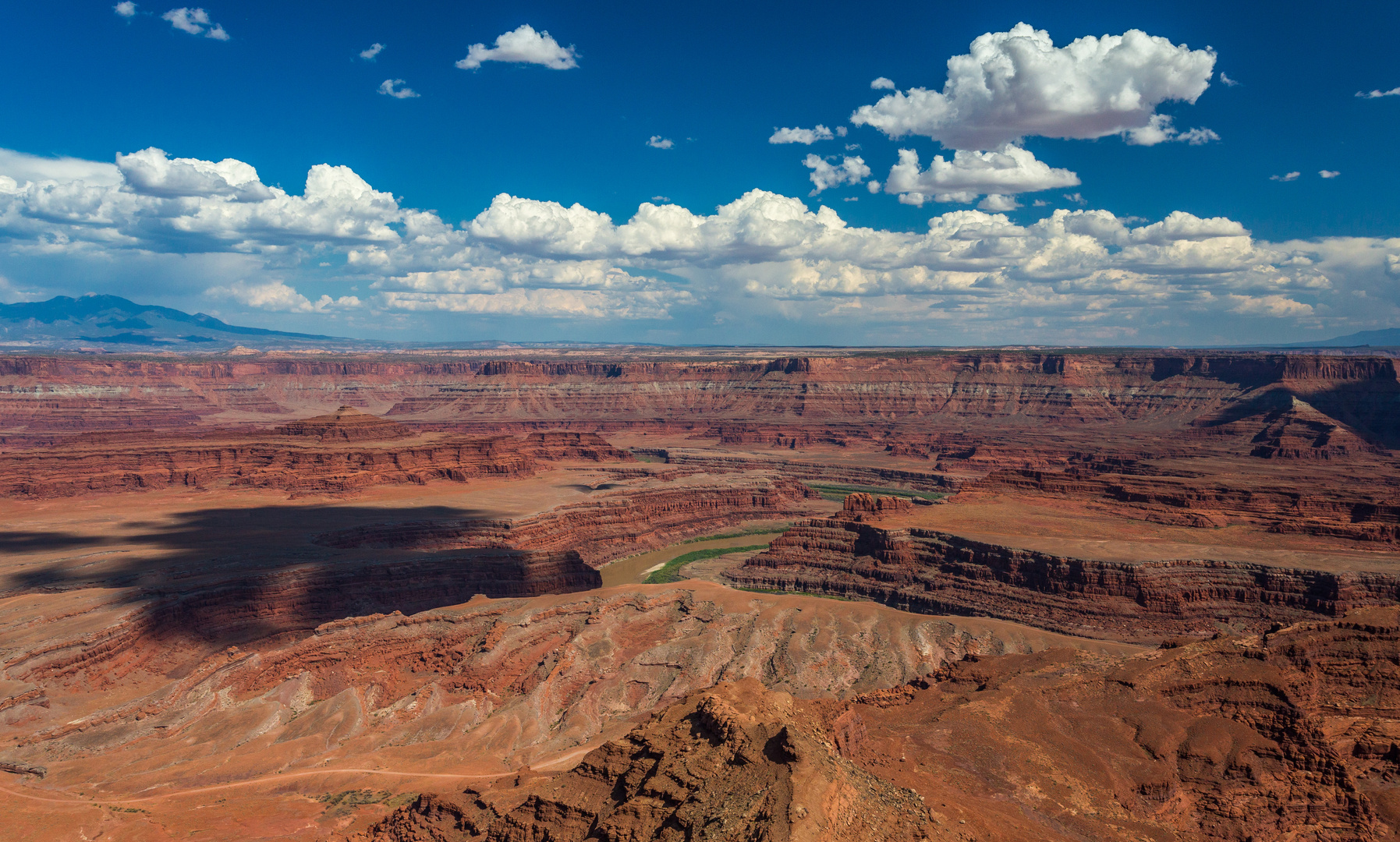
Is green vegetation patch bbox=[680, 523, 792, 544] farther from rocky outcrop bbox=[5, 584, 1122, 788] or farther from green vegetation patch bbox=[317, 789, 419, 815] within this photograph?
green vegetation patch bbox=[317, 789, 419, 815]

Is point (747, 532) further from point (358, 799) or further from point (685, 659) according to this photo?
point (358, 799)

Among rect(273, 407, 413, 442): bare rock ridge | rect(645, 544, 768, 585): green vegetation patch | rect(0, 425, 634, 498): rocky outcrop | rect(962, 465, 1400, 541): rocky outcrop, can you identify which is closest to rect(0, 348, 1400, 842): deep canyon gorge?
rect(962, 465, 1400, 541): rocky outcrop

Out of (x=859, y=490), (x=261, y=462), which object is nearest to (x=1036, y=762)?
(x=261, y=462)

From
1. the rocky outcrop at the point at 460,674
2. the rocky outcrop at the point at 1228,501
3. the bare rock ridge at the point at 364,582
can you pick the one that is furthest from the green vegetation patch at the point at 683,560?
the rocky outcrop at the point at 1228,501

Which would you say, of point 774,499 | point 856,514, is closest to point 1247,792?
point 856,514

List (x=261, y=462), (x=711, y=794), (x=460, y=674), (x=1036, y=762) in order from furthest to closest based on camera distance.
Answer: (x=261, y=462) < (x=460, y=674) < (x=1036, y=762) < (x=711, y=794)

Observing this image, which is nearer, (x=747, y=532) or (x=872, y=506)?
(x=872, y=506)
